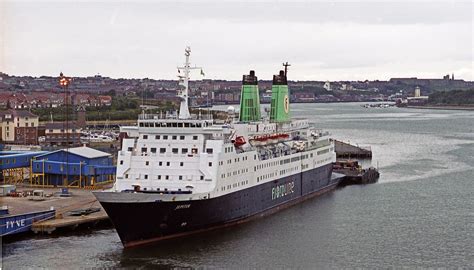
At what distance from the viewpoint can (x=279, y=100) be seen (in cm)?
3478

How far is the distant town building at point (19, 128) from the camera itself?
48312mm

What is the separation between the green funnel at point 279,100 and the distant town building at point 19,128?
64.7 feet

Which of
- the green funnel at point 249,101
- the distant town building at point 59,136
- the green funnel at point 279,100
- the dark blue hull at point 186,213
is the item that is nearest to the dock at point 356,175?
the green funnel at point 279,100

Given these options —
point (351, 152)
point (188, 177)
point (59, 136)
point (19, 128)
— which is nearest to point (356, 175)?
point (351, 152)

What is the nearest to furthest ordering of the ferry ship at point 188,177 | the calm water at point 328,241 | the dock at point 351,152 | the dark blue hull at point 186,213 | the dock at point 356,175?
the calm water at point 328,241 < the dark blue hull at point 186,213 < the ferry ship at point 188,177 < the dock at point 356,175 < the dock at point 351,152

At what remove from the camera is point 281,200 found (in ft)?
96.6

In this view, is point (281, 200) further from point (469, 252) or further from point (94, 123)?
point (94, 123)

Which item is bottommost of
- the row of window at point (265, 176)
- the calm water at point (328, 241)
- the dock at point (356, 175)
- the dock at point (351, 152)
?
the calm water at point (328, 241)

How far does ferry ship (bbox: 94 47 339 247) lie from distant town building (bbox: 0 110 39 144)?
22990 mm

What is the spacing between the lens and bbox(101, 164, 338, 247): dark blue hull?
2175cm

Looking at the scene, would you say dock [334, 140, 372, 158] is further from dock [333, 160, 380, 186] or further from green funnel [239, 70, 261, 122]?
green funnel [239, 70, 261, 122]

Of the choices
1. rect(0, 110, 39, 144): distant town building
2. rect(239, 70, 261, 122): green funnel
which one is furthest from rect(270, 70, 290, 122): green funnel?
rect(0, 110, 39, 144): distant town building

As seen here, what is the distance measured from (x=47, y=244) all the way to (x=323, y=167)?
621 inches

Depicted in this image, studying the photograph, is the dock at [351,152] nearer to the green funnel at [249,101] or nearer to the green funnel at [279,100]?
the green funnel at [279,100]
